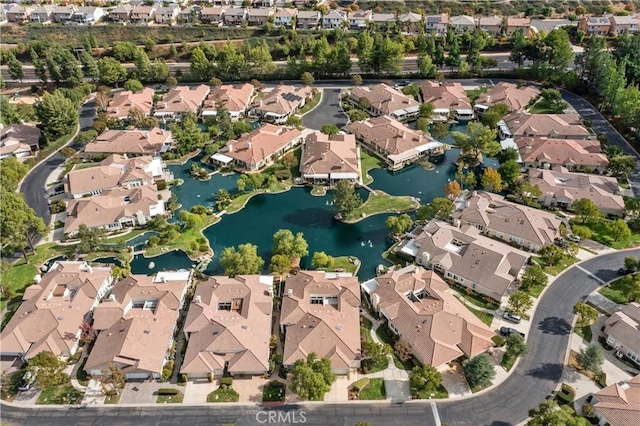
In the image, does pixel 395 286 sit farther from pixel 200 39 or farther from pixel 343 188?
pixel 200 39

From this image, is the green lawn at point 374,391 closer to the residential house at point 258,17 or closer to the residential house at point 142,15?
the residential house at point 258,17

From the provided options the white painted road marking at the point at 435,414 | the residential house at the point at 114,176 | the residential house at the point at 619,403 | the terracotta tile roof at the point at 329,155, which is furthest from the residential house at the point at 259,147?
the residential house at the point at 619,403

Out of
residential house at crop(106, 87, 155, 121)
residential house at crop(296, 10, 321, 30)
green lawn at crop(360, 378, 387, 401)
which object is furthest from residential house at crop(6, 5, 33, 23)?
green lawn at crop(360, 378, 387, 401)

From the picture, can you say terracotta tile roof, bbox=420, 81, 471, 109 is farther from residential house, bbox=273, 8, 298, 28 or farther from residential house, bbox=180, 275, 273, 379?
residential house, bbox=180, 275, 273, 379

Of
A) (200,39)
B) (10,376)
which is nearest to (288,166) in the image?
(10,376)

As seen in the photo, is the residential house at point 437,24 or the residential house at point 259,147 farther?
the residential house at point 437,24
